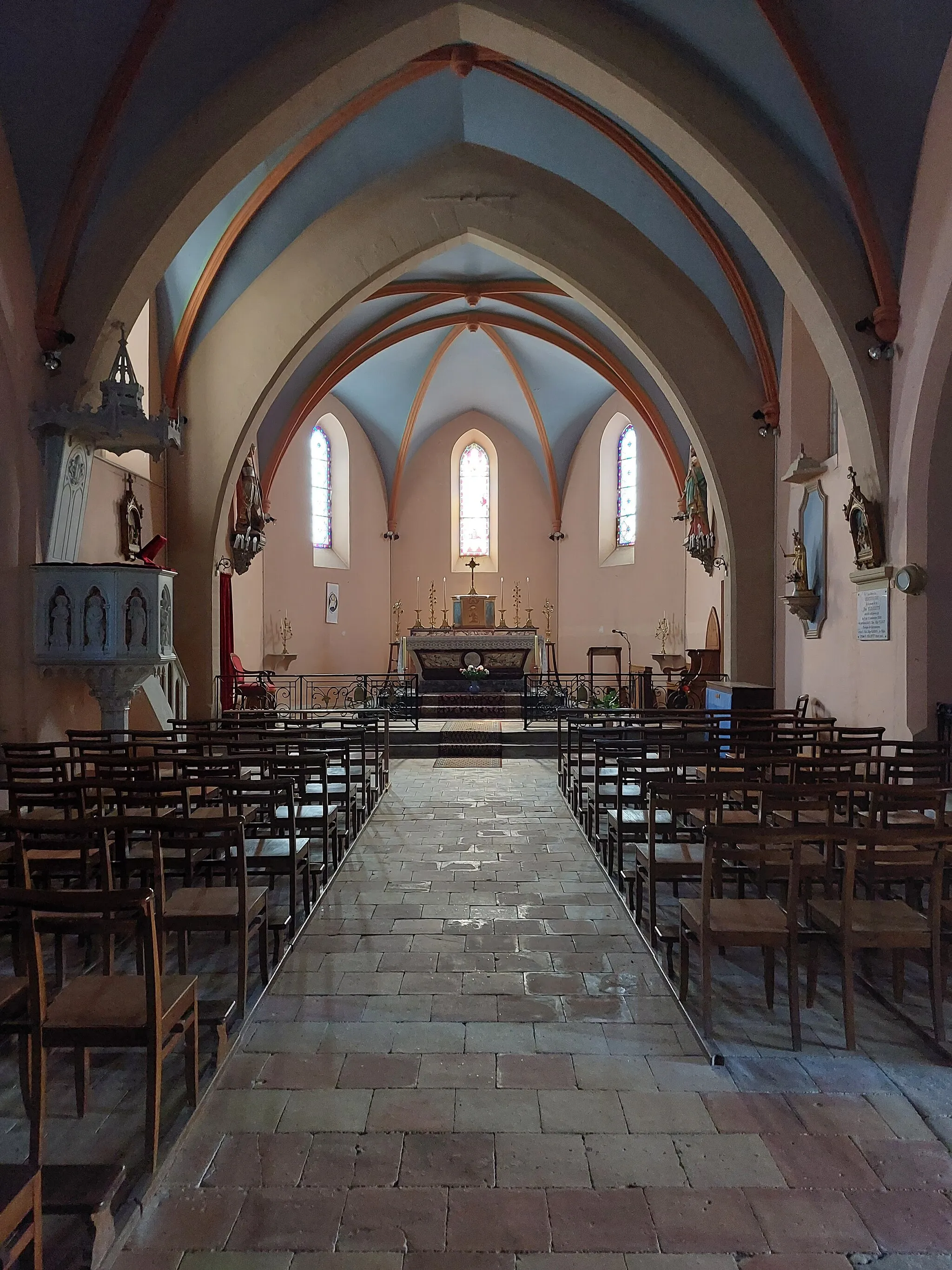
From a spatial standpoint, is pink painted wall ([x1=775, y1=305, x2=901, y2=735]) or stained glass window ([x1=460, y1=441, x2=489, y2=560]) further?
stained glass window ([x1=460, y1=441, x2=489, y2=560])

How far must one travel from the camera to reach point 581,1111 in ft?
9.91

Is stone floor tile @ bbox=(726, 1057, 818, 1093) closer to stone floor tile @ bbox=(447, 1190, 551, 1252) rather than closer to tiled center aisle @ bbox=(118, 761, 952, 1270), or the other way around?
tiled center aisle @ bbox=(118, 761, 952, 1270)

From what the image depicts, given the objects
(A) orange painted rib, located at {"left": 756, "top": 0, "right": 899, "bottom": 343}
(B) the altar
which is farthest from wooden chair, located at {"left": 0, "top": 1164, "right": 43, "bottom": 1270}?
(B) the altar

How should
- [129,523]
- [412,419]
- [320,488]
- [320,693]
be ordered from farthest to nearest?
[412,419] → [320,488] → [320,693] → [129,523]

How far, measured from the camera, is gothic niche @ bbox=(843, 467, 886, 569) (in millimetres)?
8641

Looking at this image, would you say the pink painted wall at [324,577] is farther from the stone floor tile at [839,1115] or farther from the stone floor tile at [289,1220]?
the stone floor tile at [839,1115]

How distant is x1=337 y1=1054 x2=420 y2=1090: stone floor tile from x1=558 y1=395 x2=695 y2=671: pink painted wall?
1428 centimetres

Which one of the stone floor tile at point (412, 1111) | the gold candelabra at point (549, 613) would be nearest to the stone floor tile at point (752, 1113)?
the stone floor tile at point (412, 1111)

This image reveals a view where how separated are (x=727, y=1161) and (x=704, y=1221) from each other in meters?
0.33

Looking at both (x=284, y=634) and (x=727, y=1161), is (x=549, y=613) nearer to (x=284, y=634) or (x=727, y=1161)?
(x=284, y=634)

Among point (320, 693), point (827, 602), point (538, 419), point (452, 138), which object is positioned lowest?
point (320, 693)

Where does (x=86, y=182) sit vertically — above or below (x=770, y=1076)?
above

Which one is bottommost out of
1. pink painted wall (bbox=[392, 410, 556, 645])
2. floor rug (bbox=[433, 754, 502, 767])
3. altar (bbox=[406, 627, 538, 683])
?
floor rug (bbox=[433, 754, 502, 767])

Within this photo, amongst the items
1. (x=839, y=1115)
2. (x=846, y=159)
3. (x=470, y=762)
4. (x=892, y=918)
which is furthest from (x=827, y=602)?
(x=839, y=1115)
